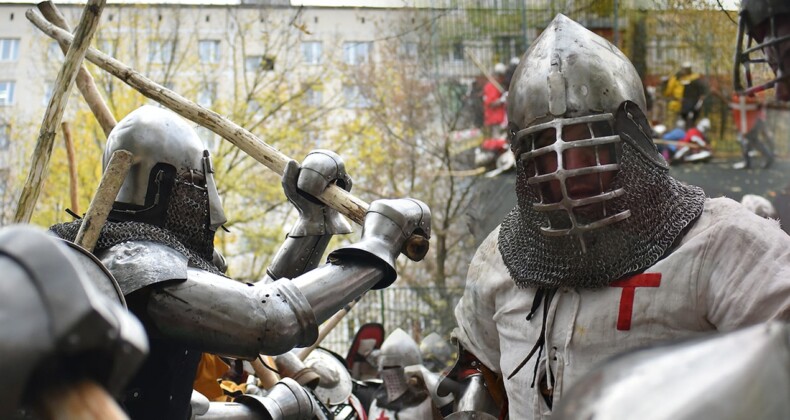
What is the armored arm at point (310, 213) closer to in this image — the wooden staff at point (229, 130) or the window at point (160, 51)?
the wooden staff at point (229, 130)

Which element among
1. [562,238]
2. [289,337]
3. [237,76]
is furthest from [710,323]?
A: [237,76]

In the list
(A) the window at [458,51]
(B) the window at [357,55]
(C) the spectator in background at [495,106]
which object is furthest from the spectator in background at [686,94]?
(B) the window at [357,55]

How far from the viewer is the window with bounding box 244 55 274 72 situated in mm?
18266

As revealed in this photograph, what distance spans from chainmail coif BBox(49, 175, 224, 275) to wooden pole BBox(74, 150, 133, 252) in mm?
59

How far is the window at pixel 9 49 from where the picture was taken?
17906 millimetres

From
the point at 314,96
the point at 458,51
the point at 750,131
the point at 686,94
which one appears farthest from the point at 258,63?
the point at 750,131

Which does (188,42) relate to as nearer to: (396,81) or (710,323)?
(396,81)

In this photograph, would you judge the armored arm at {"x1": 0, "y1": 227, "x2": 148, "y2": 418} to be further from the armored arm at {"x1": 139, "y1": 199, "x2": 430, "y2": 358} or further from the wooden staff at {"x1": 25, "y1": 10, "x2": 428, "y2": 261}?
the wooden staff at {"x1": 25, "y1": 10, "x2": 428, "y2": 261}

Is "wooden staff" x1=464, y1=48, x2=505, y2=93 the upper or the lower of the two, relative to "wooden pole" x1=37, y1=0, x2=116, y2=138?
lower

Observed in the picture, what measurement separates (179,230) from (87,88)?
128 cm

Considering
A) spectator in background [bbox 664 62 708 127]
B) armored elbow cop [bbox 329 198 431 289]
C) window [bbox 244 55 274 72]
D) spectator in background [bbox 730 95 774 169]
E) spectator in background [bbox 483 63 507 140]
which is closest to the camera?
armored elbow cop [bbox 329 198 431 289]

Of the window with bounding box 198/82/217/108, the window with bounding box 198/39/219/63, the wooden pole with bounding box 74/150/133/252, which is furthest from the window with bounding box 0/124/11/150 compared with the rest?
the wooden pole with bounding box 74/150/133/252

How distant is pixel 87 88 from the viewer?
15.5 ft

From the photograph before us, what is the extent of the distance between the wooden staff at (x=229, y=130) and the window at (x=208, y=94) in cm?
1394
